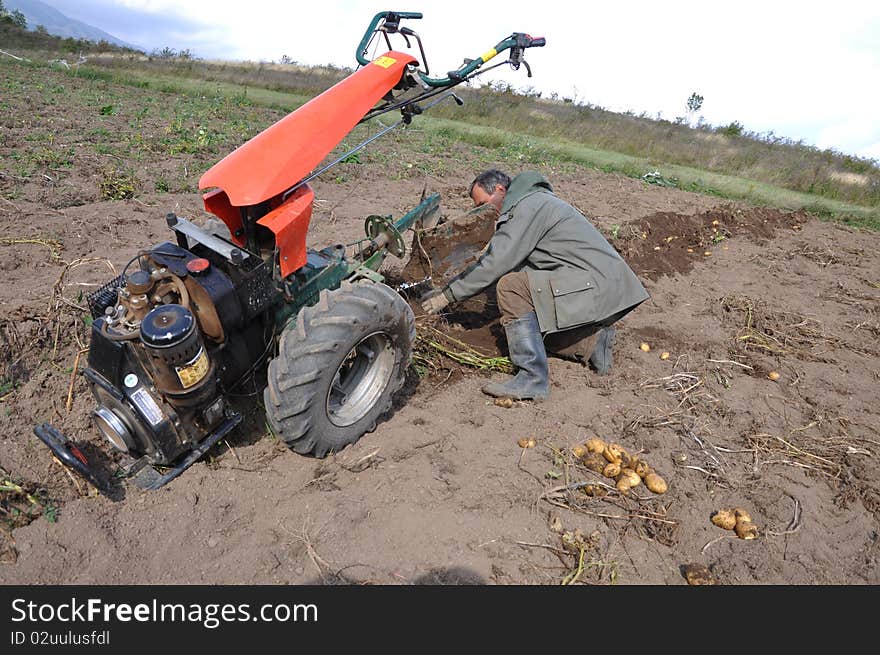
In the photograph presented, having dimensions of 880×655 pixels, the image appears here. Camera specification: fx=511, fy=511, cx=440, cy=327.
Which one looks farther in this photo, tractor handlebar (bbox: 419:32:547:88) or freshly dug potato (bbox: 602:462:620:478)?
tractor handlebar (bbox: 419:32:547:88)

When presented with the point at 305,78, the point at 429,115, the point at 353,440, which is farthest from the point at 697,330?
the point at 305,78

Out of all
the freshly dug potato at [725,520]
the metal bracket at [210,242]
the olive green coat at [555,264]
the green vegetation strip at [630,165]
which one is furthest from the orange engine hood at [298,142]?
the green vegetation strip at [630,165]

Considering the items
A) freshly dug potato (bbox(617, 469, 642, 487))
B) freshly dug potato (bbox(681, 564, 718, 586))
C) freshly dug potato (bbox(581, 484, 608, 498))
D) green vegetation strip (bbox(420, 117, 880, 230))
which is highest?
green vegetation strip (bbox(420, 117, 880, 230))

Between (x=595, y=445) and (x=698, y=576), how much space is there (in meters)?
0.93

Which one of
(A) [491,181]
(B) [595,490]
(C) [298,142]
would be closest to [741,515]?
(B) [595,490]

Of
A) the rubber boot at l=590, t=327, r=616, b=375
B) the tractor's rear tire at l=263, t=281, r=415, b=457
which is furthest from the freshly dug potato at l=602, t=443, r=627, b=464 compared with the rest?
the tractor's rear tire at l=263, t=281, r=415, b=457

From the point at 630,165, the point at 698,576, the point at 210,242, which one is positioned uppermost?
the point at 630,165

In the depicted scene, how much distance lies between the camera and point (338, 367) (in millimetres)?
2750

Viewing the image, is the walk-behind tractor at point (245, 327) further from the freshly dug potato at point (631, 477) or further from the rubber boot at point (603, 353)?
the rubber boot at point (603, 353)

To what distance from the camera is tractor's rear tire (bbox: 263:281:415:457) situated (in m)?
2.60

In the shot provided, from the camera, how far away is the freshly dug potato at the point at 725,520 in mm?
2787

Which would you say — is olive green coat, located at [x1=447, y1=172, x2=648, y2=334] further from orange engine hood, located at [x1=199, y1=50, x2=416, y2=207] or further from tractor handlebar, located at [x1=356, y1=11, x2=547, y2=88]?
orange engine hood, located at [x1=199, y1=50, x2=416, y2=207]

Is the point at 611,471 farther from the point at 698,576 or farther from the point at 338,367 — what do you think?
the point at 338,367

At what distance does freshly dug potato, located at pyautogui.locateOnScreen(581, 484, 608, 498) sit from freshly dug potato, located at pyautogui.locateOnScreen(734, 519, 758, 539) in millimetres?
698
